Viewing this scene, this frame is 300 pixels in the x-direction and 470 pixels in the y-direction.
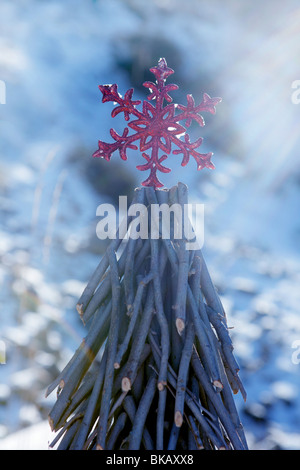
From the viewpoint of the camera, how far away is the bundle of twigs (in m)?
0.75

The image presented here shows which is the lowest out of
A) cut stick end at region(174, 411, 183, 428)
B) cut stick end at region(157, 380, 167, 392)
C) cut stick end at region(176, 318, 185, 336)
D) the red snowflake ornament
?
cut stick end at region(174, 411, 183, 428)

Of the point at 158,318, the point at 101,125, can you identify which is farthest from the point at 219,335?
the point at 101,125

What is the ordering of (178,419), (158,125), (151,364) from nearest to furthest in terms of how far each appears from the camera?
(178,419) → (151,364) → (158,125)

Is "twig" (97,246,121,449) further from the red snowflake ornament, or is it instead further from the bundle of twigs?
the red snowflake ornament

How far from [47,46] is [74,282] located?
3598mm

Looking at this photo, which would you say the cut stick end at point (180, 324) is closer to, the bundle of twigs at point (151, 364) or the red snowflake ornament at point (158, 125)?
the bundle of twigs at point (151, 364)

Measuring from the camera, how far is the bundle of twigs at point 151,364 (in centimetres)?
75

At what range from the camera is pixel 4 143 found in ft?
16.4

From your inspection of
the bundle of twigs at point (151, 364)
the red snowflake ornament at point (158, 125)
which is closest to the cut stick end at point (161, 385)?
the bundle of twigs at point (151, 364)

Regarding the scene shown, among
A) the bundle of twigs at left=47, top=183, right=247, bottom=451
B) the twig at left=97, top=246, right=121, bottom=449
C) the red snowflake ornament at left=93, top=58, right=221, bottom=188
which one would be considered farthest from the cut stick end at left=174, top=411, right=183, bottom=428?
the red snowflake ornament at left=93, top=58, right=221, bottom=188

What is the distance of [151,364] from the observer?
2.70 feet

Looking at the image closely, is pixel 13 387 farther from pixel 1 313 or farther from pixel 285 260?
→ pixel 285 260

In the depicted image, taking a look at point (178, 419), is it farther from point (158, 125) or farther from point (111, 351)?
point (158, 125)

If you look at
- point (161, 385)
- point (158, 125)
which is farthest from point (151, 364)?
point (158, 125)
